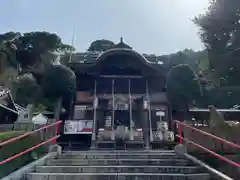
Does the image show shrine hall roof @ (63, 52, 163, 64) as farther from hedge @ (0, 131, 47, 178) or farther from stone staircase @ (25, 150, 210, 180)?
stone staircase @ (25, 150, 210, 180)

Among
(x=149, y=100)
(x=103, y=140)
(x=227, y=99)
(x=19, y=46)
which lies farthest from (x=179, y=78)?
(x=19, y=46)

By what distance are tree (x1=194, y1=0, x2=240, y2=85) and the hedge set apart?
14392 millimetres

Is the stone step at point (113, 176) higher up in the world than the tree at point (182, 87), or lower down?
lower down

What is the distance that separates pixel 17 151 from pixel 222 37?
54.0ft

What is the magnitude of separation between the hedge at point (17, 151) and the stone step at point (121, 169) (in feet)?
1.44

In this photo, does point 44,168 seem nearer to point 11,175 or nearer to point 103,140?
point 11,175

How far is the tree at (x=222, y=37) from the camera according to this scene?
17.2m

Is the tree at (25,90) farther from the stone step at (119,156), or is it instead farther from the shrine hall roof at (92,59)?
the stone step at (119,156)

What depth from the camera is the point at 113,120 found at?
12617 mm

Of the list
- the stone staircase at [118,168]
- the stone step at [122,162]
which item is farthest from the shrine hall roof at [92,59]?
the stone step at [122,162]

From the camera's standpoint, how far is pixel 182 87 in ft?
42.1

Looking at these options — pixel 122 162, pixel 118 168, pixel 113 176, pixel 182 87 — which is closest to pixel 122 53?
pixel 182 87

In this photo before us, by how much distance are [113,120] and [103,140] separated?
1.78 m

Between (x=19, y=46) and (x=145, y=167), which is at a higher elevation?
(x=19, y=46)
